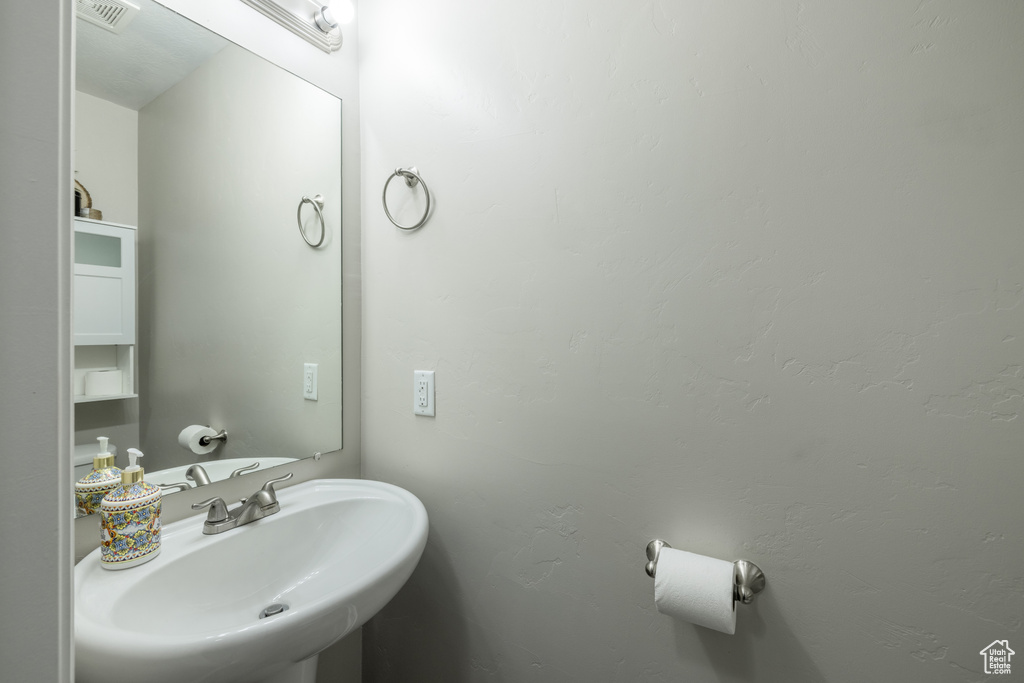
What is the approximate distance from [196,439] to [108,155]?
0.62 meters

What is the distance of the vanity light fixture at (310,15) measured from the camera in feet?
3.83

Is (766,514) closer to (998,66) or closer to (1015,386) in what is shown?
(1015,386)

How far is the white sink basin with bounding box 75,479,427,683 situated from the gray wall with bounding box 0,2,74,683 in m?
0.44

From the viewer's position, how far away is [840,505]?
29.7 inches

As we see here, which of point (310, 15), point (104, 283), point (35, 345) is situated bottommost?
point (35, 345)

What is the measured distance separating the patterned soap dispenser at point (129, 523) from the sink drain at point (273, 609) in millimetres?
243

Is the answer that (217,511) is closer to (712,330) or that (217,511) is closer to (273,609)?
(273,609)

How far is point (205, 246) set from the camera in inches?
42.6

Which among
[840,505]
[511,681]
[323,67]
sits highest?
[323,67]

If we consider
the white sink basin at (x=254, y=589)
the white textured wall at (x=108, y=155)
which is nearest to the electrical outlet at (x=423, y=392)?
the white sink basin at (x=254, y=589)

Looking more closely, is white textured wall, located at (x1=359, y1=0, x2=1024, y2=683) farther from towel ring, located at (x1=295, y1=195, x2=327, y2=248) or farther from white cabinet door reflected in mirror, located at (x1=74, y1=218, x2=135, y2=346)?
white cabinet door reflected in mirror, located at (x1=74, y1=218, x2=135, y2=346)

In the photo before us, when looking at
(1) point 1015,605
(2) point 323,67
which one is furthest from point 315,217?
(1) point 1015,605

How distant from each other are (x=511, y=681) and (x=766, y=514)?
0.73m
